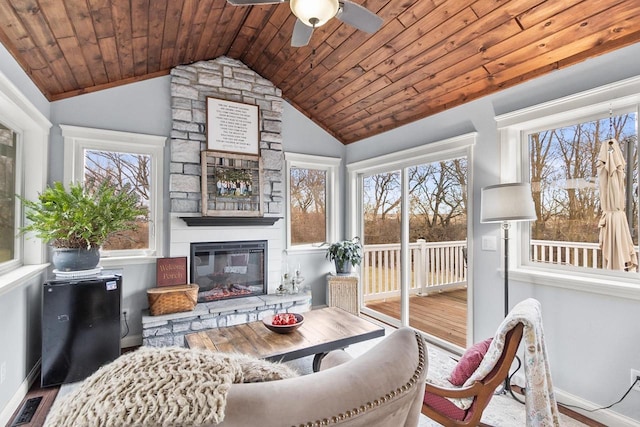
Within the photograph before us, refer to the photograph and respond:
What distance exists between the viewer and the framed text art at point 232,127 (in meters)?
3.90

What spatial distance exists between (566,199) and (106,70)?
4.27 metres

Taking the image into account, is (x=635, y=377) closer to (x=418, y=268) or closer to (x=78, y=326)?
(x=418, y=268)

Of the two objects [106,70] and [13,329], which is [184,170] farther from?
[13,329]

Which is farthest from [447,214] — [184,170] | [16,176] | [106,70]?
[16,176]

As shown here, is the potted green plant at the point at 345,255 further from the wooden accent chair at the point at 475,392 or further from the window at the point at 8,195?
the window at the point at 8,195

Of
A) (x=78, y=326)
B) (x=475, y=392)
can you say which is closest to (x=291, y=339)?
(x=475, y=392)

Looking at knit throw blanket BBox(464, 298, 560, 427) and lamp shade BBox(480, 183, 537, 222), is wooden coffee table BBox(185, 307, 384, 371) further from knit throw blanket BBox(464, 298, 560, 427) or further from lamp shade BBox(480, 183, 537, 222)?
lamp shade BBox(480, 183, 537, 222)

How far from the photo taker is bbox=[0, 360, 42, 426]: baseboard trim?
219 cm

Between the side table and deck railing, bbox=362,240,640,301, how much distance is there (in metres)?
0.44

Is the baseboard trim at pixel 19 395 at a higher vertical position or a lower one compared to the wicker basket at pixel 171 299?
lower

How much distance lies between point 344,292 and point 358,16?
3.22 metres

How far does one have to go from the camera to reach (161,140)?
3.69 meters

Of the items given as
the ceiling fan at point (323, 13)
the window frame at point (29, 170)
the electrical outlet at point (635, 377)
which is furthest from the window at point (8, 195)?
the electrical outlet at point (635, 377)

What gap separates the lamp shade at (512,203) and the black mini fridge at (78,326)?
3181 mm
